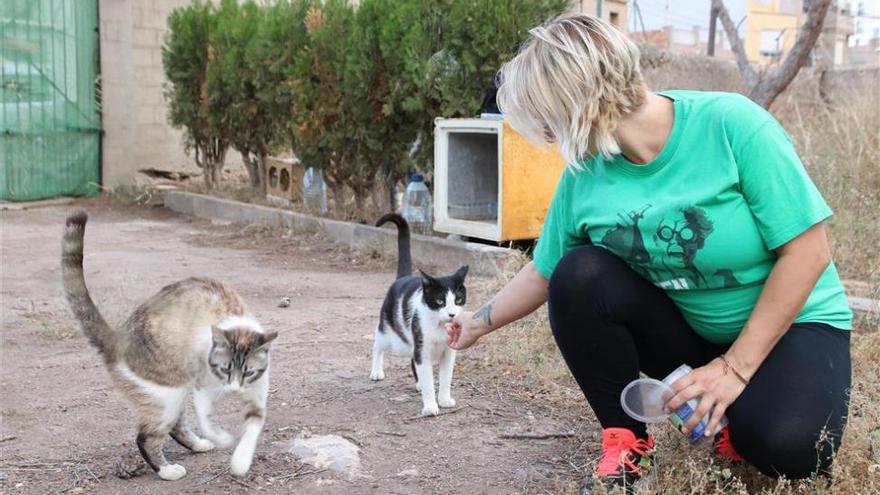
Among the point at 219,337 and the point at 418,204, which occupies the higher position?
the point at 418,204

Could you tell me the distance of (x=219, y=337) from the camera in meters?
2.99

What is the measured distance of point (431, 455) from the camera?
10.5ft

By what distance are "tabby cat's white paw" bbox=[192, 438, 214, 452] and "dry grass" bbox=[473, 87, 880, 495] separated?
129 cm

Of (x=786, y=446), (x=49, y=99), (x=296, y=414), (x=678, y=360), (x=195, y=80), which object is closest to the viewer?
(x=786, y=446)

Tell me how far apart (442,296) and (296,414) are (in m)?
0.75

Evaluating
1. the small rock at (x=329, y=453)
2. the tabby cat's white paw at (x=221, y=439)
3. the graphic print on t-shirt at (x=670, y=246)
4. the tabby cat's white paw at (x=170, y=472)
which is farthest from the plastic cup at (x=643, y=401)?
the tabby cat's white paw at (x=170, y=472)

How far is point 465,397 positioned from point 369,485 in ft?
3.01

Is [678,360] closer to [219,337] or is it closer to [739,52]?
[219,337]

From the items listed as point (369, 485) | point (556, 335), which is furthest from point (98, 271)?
point (556, 335)

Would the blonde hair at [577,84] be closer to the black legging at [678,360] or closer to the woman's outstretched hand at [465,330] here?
the black legging at [678,360]

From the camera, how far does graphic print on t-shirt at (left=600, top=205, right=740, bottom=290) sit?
2410mm

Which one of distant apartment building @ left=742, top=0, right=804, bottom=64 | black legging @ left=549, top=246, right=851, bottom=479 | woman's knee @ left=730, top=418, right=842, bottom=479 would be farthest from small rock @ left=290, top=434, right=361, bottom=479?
distant apartment building @ left=742, top=0, right=804, bottom=64

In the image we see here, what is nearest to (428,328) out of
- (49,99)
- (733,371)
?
(733,371)

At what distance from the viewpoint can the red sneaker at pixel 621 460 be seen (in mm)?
2613
